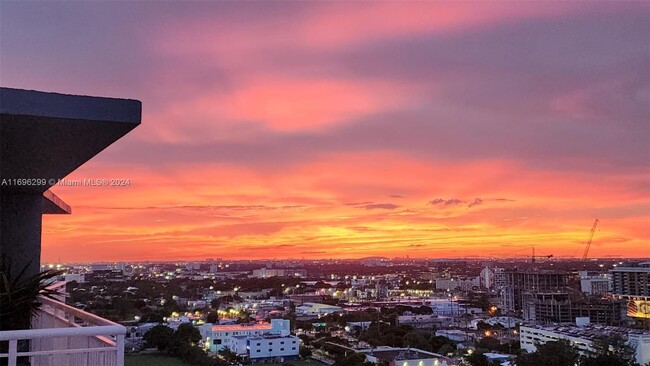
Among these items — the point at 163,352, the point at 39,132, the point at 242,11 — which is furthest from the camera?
the point at 163,352

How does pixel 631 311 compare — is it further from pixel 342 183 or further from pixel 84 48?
pixel 84 48

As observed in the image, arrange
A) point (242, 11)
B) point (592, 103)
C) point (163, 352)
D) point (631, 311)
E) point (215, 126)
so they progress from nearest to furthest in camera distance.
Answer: point (242, 11) → point (215, 126) → point (592, 103) → point (163, 352) → point (631, 311)

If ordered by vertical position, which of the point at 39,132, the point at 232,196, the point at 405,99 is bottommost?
the point at 39,132

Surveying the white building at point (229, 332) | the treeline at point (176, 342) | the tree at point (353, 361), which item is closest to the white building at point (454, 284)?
the white building at point (229, 332)

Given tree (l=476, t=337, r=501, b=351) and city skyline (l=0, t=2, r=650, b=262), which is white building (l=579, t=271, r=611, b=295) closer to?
tree (l=476, t=337, r=501, b=351)

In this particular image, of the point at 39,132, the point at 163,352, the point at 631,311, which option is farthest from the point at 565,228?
the point at 39,132

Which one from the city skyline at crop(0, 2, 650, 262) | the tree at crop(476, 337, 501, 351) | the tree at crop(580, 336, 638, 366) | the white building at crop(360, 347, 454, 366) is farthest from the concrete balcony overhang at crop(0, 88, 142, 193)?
the tree at crop(476, 337, 501, 351)

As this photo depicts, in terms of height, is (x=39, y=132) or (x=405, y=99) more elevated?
(x=405, y=99)
